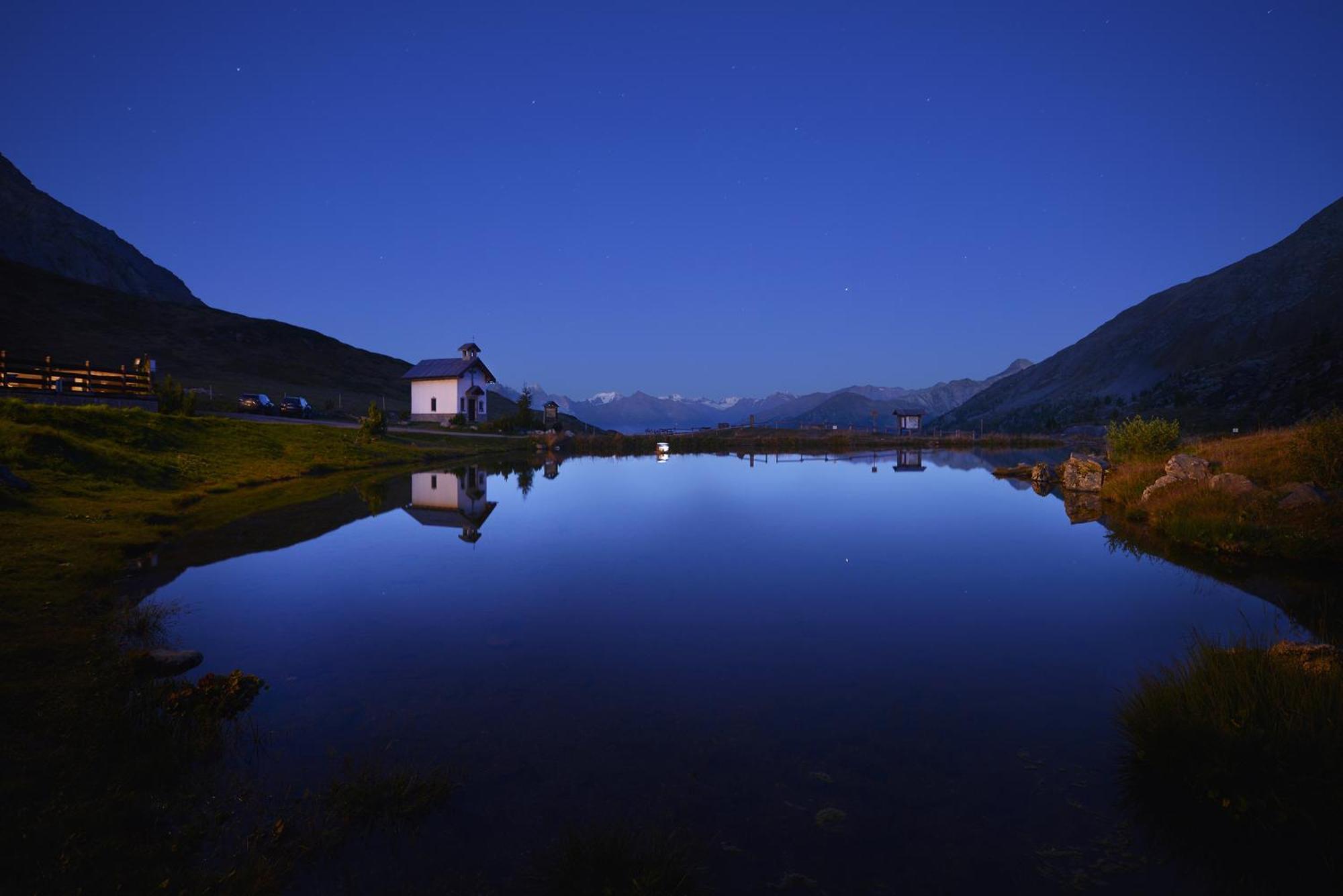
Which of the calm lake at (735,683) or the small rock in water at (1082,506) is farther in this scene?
the small rock in water at (1082,506)

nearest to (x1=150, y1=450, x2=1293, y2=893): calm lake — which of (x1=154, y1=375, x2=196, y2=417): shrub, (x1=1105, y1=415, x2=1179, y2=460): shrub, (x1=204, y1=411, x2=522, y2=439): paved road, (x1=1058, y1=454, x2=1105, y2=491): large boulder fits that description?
(x1=1058, y1=454, x2=1105, y2=491): large boulder

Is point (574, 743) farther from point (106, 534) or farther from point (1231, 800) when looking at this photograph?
point (106, 534)

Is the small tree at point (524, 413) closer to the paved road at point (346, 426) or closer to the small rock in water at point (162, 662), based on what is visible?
the paved road at point (346, 426)

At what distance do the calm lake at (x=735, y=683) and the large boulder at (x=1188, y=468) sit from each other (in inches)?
218

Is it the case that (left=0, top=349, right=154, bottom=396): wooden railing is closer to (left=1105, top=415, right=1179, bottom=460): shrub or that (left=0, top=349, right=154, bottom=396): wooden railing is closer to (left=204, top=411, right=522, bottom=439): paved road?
(left=204, top=411, right=522, bottom=439): paved road

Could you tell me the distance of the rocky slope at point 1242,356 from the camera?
8994 centimetres

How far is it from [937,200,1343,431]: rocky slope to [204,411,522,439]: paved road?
320 ft

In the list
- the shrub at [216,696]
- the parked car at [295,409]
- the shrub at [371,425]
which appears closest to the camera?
the shrub at [216,696]

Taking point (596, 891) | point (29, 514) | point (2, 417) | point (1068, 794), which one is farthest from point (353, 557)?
point (2, 417)

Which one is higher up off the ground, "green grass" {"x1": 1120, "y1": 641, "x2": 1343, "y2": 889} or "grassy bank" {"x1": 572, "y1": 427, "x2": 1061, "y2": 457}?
"grassy bank" {"x1": 572, "y1": 427, "x2": 1061, "y2": 457}

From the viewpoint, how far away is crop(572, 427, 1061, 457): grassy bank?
79812mm

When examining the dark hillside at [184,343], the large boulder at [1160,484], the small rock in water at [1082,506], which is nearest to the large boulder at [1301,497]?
the large boulder at [1160,484]

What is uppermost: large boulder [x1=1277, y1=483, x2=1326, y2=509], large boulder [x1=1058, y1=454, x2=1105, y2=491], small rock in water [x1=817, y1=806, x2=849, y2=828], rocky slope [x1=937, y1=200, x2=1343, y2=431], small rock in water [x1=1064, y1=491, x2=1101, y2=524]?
rocky slope [x1=937, y1=200, x2=1343, y2=431]

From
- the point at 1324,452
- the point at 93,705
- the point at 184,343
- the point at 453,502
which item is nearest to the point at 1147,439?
the point at 1324,452
